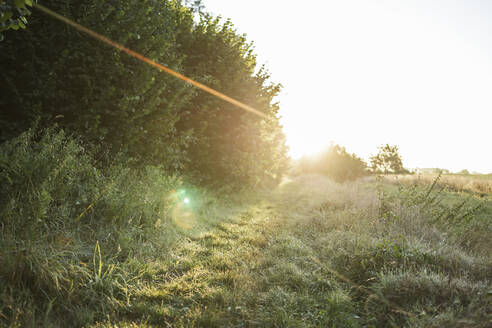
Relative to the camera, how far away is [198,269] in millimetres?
3691

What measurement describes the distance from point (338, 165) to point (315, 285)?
1260 inches

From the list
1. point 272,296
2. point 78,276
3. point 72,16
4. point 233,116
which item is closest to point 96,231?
point 78,276

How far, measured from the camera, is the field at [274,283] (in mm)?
2445

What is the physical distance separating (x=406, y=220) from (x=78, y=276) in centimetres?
586

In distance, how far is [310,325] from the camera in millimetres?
2455

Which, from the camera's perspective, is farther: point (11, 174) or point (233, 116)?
point (233, 116)

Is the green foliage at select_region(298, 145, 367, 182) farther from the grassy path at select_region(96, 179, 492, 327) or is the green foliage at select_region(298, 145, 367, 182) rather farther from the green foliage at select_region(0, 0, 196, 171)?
the green foliage at select_region(0, 0, 196, 171)

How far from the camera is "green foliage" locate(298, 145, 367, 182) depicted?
102 feet

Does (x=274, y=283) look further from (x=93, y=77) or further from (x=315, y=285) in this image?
(x=93, y=77)

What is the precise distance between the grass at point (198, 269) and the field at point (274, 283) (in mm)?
15

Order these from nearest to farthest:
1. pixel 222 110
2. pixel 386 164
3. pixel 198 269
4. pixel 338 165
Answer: pixel 198 269 → pixel 222 110 → pixel 386 164 → pixel 338 165

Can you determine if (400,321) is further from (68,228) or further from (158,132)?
(158,132)

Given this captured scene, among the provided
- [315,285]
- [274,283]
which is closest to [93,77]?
[274,283]

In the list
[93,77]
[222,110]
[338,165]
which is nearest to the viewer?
[93,77]
